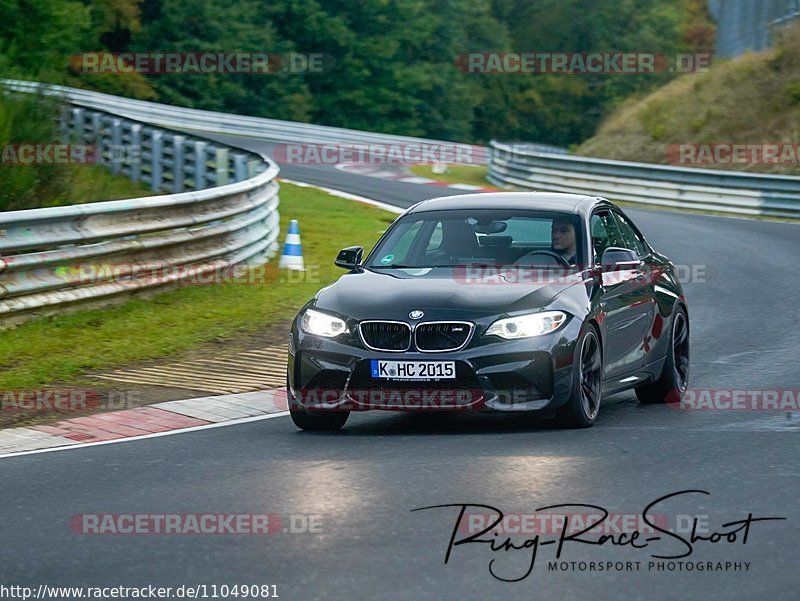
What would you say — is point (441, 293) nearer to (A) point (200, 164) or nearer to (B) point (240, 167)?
(B) point (240, 167)

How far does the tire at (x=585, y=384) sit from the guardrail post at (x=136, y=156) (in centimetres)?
1772

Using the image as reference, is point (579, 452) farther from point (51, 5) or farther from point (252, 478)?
point (51, 5)

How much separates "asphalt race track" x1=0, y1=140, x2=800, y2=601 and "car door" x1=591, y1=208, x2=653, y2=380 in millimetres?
403

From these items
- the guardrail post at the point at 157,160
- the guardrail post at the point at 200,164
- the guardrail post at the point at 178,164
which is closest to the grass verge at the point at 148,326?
the guardrail post at the point at 200,164

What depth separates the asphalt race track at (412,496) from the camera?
219 inches

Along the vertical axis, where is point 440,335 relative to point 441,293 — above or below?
below

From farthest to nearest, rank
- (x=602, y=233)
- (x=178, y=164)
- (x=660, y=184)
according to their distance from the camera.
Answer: (x=660, y=184)
(x=178, y=164)
(x=602, y=233)

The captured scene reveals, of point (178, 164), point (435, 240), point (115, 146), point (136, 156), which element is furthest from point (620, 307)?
point (115, 146)

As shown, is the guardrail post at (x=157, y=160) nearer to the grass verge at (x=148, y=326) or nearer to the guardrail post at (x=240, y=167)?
the guardrail post at (x=240, y=167)

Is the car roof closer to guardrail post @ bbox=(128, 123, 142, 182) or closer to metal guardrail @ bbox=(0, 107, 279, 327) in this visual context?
metal guardrail @ bbox=(0, 107, 279, 327)

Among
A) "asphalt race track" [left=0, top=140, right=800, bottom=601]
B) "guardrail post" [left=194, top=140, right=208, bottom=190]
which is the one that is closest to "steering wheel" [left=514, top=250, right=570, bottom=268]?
"asphalt race track" [left=0, top=140, right=800, bottom=601]

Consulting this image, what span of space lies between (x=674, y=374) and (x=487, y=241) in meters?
1.92

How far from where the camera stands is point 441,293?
885 cm

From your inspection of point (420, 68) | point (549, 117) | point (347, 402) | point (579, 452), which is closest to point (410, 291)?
point (347, 402)
